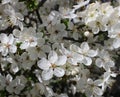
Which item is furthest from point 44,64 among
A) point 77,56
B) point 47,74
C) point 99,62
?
point 99,62

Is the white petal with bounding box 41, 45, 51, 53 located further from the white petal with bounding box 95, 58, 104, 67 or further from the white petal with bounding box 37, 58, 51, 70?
the white petal with bounding box 95, 58, 104, 67

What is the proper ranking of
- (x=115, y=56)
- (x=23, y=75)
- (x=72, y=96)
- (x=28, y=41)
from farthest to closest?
(x=72, y=96), (x=115, y=56), (x=23, y=75), (x=28, y=41)

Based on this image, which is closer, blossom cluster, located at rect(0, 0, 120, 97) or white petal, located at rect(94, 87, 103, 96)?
blossom cluster, located at rect(0, 0, 120, 97)

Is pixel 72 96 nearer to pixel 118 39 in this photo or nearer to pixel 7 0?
pixel 118 39

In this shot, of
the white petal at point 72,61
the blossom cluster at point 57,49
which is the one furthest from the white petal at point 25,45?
the white petal at point 72,61

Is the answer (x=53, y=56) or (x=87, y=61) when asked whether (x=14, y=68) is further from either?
(x=87, y=61)

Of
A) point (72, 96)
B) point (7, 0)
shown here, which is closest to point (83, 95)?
point (72, 96)

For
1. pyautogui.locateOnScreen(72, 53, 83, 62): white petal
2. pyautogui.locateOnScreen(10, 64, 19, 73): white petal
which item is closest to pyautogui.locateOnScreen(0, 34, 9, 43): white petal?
pyautogui.locateOnScreen(10, 64, 19, 73): white petal
